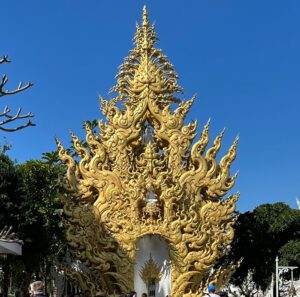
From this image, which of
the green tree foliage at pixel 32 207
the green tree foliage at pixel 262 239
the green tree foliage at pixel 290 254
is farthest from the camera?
the green tree foliage at pixel 262 239

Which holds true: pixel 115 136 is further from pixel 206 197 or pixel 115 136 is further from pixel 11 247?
pixel 11 247

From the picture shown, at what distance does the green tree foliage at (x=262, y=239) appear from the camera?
23.3 meters

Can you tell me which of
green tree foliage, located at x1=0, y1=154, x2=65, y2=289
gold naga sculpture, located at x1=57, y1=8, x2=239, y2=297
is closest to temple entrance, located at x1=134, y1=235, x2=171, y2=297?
gold naga sculpture, located at x1=57, y1=8, x2=239, y2=297

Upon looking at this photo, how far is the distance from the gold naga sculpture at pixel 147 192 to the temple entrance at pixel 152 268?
35 centimetres

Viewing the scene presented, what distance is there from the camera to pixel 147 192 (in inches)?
588

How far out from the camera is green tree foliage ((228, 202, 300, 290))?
23.3 meters

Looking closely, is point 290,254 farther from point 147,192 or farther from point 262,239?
point 147,192

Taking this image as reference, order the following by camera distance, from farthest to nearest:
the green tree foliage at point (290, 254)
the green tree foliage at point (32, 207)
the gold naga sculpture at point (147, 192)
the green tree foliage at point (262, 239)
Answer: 1. the green tree foliage at point (262, 239)
2. the green tree foliage at point (290, 254)
3. the green tree foliage at point (32, 207)
4. the gold naga sculpture at point (147, 192)

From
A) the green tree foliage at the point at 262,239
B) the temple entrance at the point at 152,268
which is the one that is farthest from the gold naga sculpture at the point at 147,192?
the green tree foliage at the point at 262,239

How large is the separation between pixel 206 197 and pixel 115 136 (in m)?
2.96

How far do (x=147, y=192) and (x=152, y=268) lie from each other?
1982 millimetres

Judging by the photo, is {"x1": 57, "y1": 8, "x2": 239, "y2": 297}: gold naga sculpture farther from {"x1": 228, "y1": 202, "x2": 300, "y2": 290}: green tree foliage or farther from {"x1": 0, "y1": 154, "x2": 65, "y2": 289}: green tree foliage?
{"x1": 228, "y1": 202, "x2": 300, "y2": 290}: green tree foliage

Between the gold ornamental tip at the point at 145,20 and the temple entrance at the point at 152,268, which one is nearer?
the temple entrance at the point at 152,268

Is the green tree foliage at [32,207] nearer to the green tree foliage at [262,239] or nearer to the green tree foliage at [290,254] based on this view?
the green tree foliage at [262,239]
